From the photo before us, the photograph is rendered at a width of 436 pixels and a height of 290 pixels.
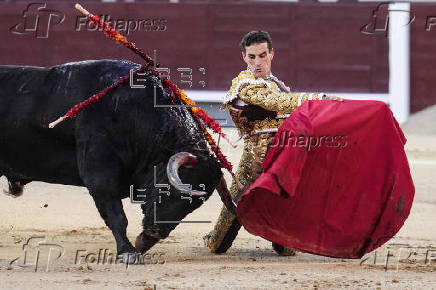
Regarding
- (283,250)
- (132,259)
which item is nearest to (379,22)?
(283,250)

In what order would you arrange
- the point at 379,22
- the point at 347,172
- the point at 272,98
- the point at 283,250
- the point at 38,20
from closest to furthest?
the point at 347,172 < the point at 272,98 < the point at 283,250 < the point at 379,22 < the point at 38,20

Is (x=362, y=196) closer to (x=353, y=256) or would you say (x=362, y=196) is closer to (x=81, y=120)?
(x=353, y=256)

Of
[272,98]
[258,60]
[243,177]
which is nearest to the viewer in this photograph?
[272,98]

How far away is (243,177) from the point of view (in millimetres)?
4504

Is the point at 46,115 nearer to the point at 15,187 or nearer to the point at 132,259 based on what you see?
the point at 15,187

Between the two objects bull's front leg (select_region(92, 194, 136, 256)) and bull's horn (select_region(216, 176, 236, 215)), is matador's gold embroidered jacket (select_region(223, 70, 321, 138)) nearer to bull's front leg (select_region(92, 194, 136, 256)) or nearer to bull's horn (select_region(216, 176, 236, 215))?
bull's horn (select_region(216, 176, 236, 215))

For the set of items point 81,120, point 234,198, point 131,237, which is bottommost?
point 131,237

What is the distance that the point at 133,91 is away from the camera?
4.33 meters

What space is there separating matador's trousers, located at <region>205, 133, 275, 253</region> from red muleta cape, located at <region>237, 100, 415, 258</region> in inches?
11.8

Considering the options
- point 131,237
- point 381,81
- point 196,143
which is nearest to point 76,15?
point 381,81

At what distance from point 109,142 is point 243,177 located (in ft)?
2.00

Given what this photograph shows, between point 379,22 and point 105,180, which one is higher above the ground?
point 379,22

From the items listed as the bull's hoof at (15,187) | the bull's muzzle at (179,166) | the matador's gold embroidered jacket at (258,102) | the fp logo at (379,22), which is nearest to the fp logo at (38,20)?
the fp logo at (379,22)

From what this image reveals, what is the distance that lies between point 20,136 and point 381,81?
8.31 m
